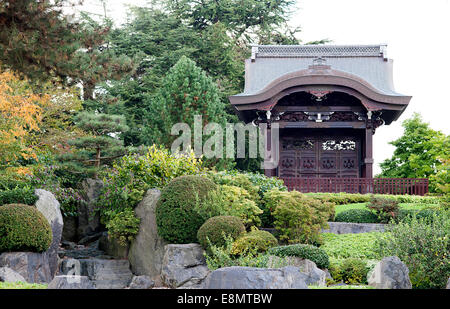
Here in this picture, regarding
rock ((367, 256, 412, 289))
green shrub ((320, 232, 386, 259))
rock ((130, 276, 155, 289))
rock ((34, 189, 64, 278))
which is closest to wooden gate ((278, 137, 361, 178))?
green shrub ((320, 232, 386, 259))

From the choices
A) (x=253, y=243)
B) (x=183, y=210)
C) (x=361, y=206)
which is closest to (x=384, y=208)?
(x=361, y=206)

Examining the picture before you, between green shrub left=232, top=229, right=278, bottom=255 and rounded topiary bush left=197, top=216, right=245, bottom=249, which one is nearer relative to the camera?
green shrub left=232, top=229, right=278, bottom=255

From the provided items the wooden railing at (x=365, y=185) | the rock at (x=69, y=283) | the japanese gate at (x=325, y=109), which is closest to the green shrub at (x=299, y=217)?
the wooden railing at (x=365, y=185)

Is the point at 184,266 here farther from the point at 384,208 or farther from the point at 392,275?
the point at 384,208

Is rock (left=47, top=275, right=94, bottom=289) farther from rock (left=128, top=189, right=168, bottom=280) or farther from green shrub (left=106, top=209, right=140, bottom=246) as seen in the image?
green shrub (left=106, top=209, right=140, bottom=246)

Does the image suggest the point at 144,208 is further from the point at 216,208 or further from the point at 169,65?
the point at 169,65

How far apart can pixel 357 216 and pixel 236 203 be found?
4.18 m

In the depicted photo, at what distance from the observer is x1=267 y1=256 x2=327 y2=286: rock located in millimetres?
9844

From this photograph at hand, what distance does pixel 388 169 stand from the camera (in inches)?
1006

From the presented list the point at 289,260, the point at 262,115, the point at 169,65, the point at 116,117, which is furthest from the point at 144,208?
the point at 169,65

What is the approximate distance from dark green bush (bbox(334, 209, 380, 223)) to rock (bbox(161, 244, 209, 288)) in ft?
17.2

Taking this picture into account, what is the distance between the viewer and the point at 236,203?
1263 cm

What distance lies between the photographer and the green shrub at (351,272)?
10602mm

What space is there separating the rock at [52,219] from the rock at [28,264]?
20.4 inches
